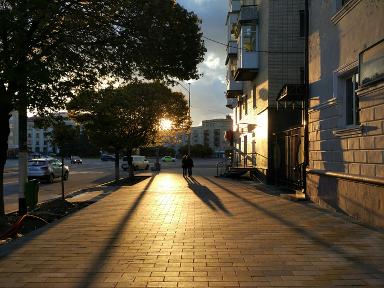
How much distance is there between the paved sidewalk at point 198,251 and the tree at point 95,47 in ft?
9.30

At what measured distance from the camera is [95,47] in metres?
11.8

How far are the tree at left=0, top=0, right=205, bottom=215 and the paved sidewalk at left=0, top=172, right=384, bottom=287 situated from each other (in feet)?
9.30

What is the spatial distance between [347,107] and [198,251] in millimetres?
6472

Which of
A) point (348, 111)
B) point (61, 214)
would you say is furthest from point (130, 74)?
point (348, 111)

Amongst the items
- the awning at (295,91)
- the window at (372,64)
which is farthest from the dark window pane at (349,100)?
the awning at (295,91)

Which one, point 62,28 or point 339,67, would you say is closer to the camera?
point 62,28

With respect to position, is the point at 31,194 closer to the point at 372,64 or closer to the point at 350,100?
the point at 350,100

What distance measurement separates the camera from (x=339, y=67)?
1239 centimetres

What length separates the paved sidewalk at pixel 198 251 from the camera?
20.2 ft

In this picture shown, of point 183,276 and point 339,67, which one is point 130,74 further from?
point 183,276

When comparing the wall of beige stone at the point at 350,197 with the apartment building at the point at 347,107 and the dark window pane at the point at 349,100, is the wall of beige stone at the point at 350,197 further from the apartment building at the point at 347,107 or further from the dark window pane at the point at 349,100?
the dark window pane at the point at 349,100

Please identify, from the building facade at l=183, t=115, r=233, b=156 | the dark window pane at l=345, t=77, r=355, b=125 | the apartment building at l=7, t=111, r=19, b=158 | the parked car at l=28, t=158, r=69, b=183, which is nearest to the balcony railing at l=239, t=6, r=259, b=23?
the parked car at l=28, t=158, r=69, b=183

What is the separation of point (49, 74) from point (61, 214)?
556 centimetres

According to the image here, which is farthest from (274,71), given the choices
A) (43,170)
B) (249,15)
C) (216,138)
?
(216,138)
